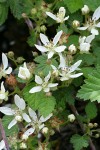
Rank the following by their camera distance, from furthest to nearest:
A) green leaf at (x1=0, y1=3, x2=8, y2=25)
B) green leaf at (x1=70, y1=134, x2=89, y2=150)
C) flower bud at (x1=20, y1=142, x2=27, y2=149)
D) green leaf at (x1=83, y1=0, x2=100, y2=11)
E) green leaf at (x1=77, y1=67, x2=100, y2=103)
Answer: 1. green leaf at (x1=0, y1=3, x2=8, y2=25)
2. green leaf at (x1=83, y1=0, x2=100, y2=11)
3. green leaf at (x1=70, y1=134, x2=89, y2=150)
4. flower bud at (x1=20, y1=142, x2=27, y2=149)
5. green leaf at (x1=77, y1=67, x2=100, y2=103)

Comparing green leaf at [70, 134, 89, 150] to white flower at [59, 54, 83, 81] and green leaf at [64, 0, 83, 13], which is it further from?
green leaf at [64, 0, 83, 13]

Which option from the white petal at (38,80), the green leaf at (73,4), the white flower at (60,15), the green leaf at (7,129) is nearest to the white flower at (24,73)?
the white petal at (38,80)

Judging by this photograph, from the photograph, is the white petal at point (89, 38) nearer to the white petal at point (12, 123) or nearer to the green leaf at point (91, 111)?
the green leaf at point (91, 111)

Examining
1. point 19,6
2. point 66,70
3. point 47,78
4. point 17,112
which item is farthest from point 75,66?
point 19,6

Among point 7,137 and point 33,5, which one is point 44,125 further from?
point 33,5

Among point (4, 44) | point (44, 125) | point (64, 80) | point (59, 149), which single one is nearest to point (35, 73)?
point (64, 80)

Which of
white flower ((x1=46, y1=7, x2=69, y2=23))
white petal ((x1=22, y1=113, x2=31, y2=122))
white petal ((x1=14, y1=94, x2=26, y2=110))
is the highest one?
white flower ((x1=46, y1=7, x2=69, y2=23))

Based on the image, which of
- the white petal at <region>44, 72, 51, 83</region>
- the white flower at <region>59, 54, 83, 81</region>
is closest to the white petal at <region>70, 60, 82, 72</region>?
the white flower at <region>59, 54, 83, 81</region>
